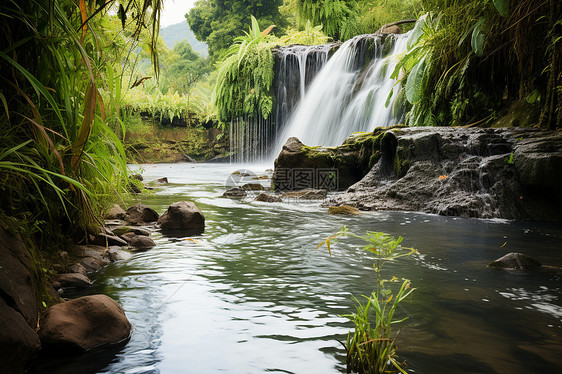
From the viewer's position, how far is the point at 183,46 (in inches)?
1341

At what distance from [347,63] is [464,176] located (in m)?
8.35

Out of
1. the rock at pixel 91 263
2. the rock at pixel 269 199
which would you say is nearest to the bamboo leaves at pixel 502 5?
the rock at pixel 269 199

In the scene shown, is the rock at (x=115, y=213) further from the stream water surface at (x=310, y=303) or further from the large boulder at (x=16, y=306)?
the large boulder at (x=16, y=306)

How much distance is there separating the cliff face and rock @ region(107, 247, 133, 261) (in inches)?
136

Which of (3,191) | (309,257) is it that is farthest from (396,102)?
(3,191)

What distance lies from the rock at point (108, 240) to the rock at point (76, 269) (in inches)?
19.3

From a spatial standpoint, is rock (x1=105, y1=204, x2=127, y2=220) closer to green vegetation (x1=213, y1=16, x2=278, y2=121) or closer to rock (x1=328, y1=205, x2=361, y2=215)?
rock (x1=328, y1=205, x2=361, y2=215)

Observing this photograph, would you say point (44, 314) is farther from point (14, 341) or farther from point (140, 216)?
point (140, 216)

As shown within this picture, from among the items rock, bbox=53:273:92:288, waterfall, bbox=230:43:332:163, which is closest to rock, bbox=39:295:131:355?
rock, bbox=53:273:92:288

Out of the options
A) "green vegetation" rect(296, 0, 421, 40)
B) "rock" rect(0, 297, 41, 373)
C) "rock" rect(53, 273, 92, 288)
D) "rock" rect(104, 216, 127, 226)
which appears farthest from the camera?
"green vegetation" rect(296, 0, 421, 40)

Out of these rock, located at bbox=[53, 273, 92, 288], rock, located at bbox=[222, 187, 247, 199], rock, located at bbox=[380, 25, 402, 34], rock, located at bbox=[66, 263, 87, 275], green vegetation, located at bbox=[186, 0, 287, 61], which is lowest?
rock, located at bbox=[53, 273, 92, 288]

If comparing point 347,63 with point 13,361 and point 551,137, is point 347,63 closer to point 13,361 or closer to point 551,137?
point 551,137

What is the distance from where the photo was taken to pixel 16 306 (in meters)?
1.59

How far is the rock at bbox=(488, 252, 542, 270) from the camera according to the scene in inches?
116
